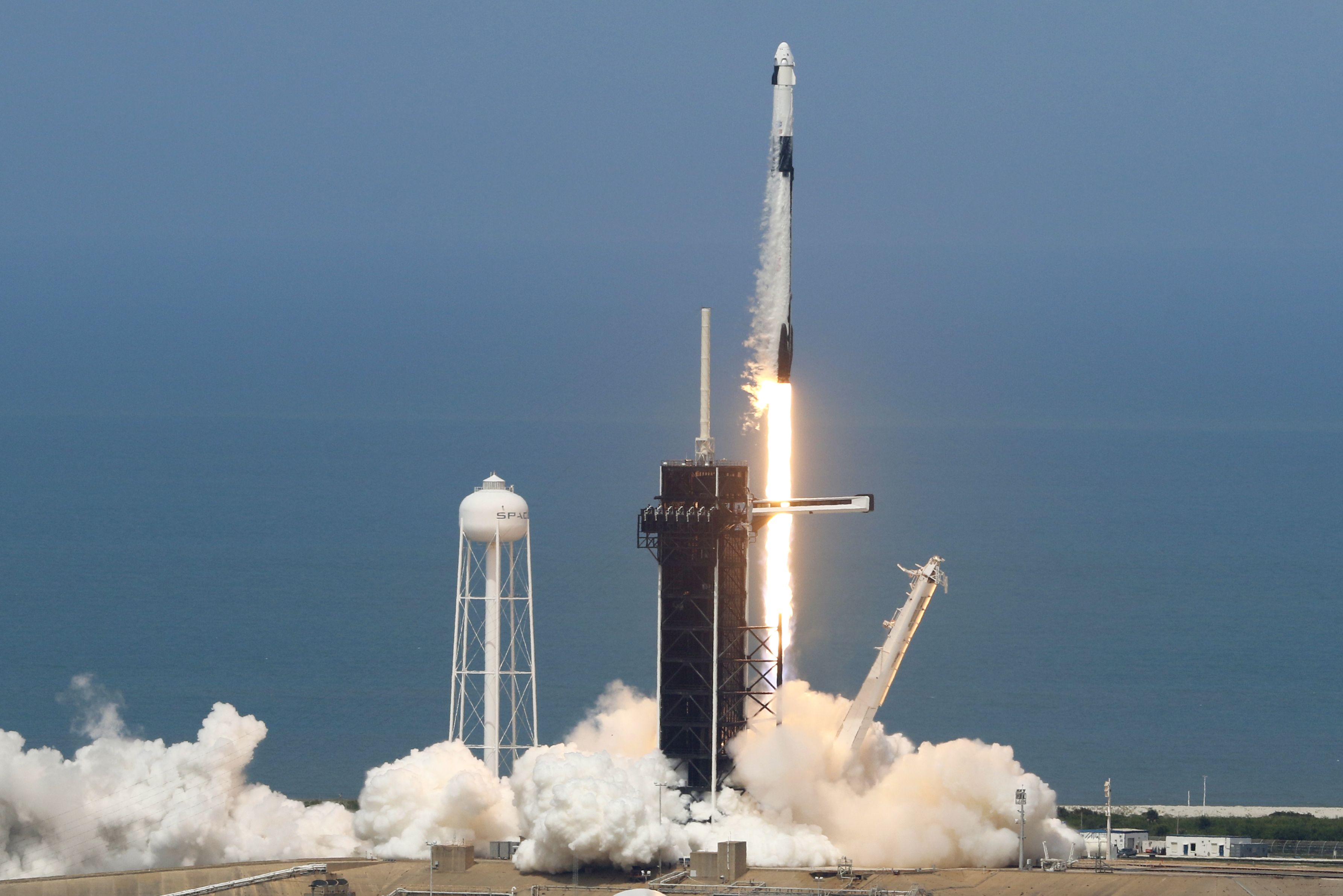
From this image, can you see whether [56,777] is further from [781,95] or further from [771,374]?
[781,95]

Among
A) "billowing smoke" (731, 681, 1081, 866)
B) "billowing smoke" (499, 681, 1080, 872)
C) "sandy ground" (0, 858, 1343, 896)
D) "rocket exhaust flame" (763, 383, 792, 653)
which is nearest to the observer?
"sandy ground" (0, 858, 1343, 896)

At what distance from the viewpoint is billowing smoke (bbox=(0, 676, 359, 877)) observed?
3174 inches

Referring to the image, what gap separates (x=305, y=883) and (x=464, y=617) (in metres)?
11.0

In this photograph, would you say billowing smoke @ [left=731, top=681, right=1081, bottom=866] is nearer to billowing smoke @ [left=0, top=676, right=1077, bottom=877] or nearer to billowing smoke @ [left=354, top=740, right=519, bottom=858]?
billowing smoke @ [left=0, top=676, right=1077, bottom=877]

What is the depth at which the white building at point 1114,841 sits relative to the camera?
8544 cm

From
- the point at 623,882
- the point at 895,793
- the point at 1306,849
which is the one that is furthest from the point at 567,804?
the point at 1306,849

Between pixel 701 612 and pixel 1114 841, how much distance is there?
2109cm

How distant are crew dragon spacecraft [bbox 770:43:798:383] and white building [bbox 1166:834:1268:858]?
24.2m

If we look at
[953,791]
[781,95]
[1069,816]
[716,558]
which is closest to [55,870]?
[716,558]

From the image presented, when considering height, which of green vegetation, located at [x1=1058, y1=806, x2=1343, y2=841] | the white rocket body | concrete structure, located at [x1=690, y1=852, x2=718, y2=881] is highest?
the white rocket body

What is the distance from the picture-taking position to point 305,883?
243 ft

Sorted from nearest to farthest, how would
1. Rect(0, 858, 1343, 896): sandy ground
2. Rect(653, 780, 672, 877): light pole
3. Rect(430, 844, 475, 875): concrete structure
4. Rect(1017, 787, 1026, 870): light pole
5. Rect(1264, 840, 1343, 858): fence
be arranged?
1. Rect(0, 858, 1343, 896): sandy ground
2. Rect(653, 780, 672, 877): light pole
3. Rect(430, 844, 475, 875): concrete structure
4. Rect(1017, 787, 1026, 870): light pole
5. Rect(1264, 840, 1343, 858): fence

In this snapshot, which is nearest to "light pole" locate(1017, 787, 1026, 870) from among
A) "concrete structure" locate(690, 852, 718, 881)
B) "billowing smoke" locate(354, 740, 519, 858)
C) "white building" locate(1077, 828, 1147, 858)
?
"white building" locate(1077, 828, 1147, 858)

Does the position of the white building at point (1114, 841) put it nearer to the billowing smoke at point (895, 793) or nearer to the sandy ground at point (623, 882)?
the billowing smoke at point (895, 793)
